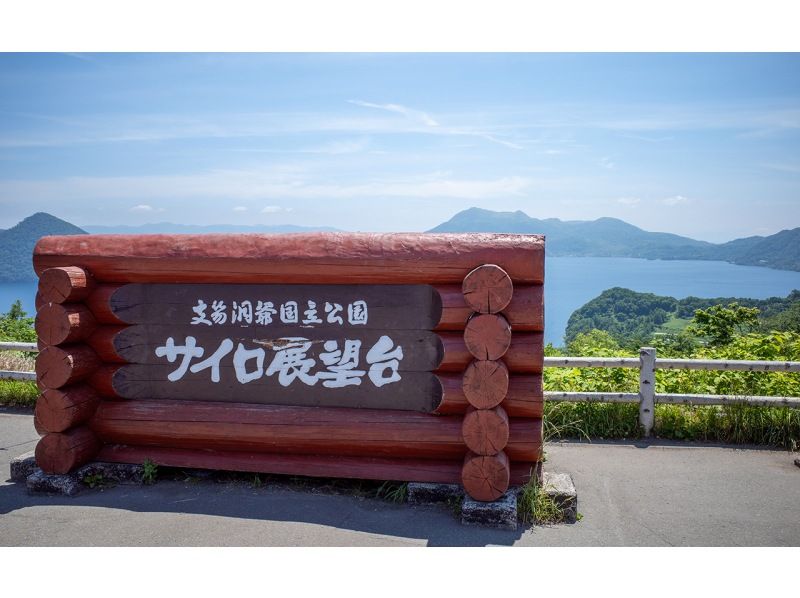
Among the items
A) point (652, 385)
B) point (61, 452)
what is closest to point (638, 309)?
point (652, 385)

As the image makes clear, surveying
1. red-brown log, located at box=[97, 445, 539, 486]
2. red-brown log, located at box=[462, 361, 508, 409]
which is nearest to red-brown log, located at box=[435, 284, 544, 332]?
red-brown log, located at box=[462, 361, 508, 409]

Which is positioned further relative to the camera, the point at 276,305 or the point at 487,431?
the point at 276,305

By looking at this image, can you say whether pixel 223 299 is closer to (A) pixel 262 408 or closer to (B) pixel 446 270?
(A) pixel 262 408

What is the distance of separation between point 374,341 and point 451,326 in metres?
0.68

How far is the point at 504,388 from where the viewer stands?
210 inches

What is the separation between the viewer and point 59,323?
592 centimetres

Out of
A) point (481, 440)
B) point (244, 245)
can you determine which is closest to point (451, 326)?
point (481, 440)

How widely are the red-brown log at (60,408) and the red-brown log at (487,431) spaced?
11.9 feet

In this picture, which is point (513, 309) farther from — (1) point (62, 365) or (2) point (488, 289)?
(1) point (62, 365)

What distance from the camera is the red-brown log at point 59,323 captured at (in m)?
5.91

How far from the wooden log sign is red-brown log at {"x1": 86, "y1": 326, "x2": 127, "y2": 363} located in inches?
2.2

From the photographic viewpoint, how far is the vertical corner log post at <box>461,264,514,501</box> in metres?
5.27

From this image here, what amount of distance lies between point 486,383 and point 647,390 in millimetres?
3030

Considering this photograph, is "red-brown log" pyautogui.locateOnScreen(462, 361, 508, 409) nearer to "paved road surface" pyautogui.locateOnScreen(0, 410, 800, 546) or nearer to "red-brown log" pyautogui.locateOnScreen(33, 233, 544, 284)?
"red-brown log" pyautogui.locateOnScreen(33, 233, 544, 284)
